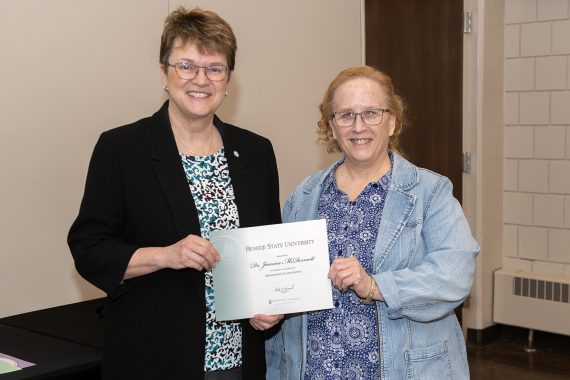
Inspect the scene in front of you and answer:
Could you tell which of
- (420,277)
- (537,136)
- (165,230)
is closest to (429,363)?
(420,277)

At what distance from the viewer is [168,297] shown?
208cm

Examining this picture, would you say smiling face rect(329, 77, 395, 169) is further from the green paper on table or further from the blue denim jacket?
the green paper on table

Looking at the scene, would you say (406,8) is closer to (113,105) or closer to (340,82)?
(113,105)

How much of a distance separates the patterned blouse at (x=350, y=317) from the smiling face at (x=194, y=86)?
47cm

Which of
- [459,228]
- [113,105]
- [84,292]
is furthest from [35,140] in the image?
[459,228]

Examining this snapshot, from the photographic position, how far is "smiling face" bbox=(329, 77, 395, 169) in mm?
2117

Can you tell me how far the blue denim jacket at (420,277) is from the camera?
1968 millimetres

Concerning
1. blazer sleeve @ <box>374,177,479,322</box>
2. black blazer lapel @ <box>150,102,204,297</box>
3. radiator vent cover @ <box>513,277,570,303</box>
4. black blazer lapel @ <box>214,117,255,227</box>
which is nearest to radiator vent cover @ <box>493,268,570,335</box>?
radiator vent cover @ <box>513,277,570,303</box>

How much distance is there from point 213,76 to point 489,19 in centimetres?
333

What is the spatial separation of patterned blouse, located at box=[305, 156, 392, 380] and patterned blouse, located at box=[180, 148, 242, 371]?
0.22m

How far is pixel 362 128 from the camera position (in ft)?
6.92

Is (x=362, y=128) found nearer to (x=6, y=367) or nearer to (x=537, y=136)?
(x=6, y=367)
